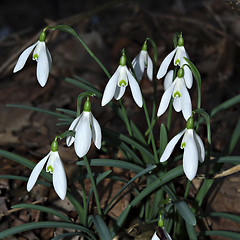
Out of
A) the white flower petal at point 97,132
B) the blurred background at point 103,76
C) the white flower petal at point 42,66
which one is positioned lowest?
the white flower petal at point 97,132

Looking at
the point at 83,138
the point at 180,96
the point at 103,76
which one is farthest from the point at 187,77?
the point at 103,76

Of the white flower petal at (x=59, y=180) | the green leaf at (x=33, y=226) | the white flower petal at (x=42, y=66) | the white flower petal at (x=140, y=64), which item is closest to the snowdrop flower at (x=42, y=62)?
the white flower petal at (x=42, y=66)

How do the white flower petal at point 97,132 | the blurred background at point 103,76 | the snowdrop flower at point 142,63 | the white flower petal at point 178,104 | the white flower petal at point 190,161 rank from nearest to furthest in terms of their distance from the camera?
the white flower petal at point 190,161, the white flower petal at point 97,132, the white flower petal at point 178,104, the snowdrop flower at point 142,63, the blurred background at point 103,76

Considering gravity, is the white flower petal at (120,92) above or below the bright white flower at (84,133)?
above

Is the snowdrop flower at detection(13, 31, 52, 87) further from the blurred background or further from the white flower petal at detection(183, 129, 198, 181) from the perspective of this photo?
the white flower petal at detection(183, 129, 198, 181)

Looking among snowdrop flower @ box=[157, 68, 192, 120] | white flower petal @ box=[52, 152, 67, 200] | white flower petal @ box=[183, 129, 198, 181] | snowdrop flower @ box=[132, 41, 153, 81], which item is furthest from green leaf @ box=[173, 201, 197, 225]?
snowdrop flower @ box=[132, 41, 153, 81]

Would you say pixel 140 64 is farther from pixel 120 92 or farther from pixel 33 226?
pixel 33 226

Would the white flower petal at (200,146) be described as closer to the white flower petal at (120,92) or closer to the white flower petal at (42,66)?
the white flower petal at (120,92)

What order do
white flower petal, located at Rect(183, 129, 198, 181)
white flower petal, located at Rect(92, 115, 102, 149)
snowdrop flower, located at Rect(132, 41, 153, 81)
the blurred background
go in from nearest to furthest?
1. white flower petal, located at Rect(183, 129, 198, 181)
2. white flower petal, located at Rect(92, 115, 102, 149)
3. snowdrop flower, located at Rect(132, 41, 153, 81)
4. the blurred background

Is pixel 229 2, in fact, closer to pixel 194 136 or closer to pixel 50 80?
pixel 194 136
